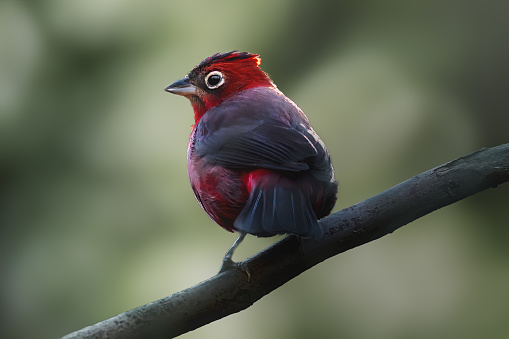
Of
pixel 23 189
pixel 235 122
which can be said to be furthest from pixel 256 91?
pixel 23 189

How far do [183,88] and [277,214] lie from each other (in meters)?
1.62

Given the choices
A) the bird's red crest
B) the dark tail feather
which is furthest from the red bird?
the bird's red crest

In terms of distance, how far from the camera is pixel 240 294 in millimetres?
2621

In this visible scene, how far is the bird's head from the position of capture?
3.96m

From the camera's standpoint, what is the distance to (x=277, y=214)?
260 centimetres

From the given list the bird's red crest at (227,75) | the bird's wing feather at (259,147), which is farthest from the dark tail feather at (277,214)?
the bird's red crest at (227,75)

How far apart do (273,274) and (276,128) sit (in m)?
0.76

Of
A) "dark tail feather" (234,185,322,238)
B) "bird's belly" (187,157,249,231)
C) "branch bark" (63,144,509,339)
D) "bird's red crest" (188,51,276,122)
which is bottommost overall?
"branch bark" (63,144,509,339)

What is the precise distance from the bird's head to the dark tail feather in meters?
1.25

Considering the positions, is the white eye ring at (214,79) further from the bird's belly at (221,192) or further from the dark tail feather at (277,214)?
the dark tail feather at (277,214)

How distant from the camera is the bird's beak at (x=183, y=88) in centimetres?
398

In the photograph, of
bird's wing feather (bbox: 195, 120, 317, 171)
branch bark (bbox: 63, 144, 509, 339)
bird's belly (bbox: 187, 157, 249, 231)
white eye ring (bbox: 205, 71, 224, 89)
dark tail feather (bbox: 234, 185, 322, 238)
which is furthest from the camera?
white eye ring (bbox: 205, 71, 224, 89)

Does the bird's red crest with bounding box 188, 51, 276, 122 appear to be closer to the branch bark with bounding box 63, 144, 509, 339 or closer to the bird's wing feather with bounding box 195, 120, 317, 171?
the bird's wing feather with bounding box 195, 120, 317, 171

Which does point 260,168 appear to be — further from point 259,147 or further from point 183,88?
point 183,88
